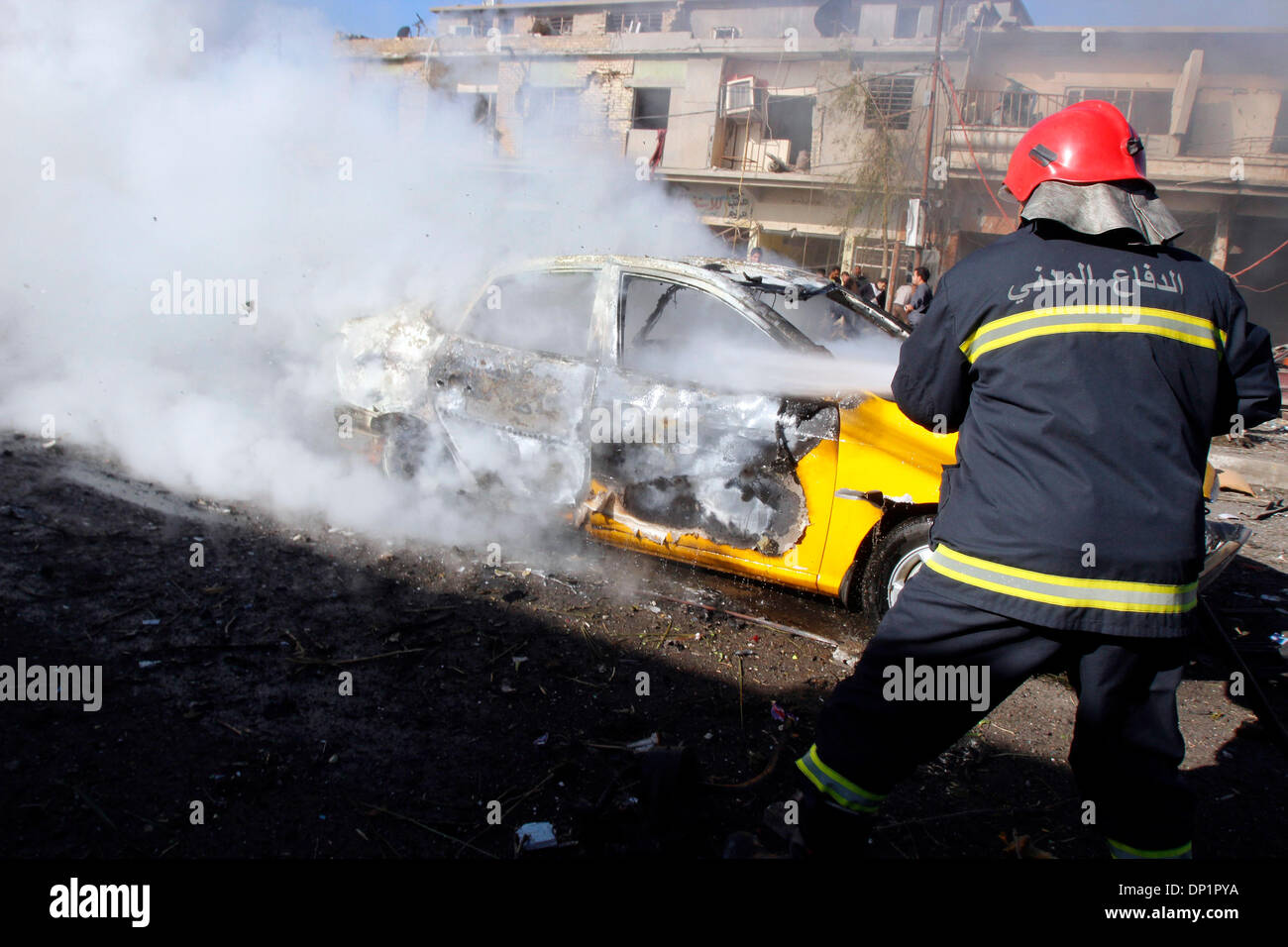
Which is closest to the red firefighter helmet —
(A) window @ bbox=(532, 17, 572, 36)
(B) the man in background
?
(B) the man in background

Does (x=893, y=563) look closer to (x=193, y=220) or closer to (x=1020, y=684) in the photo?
(x=1020, y=684)

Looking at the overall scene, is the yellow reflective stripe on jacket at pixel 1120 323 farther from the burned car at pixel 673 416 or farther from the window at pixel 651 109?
the window at pixel 651 109

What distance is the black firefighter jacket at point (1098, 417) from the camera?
166 centimetres

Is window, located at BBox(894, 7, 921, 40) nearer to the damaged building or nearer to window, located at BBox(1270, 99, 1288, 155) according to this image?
the damaged building

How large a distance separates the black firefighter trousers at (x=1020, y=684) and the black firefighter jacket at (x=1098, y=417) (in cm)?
8

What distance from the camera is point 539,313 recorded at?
4.55 meters

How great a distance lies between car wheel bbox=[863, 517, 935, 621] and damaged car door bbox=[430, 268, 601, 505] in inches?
60.6

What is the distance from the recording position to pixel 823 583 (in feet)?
12.0

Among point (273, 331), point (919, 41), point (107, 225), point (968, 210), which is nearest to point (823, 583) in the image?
point (273, 331)

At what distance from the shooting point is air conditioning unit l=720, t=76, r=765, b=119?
2139 centimetres

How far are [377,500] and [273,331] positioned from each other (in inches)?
70.6

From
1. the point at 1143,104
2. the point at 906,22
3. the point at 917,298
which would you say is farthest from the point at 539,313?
the point at 906,22

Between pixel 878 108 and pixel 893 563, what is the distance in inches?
772
